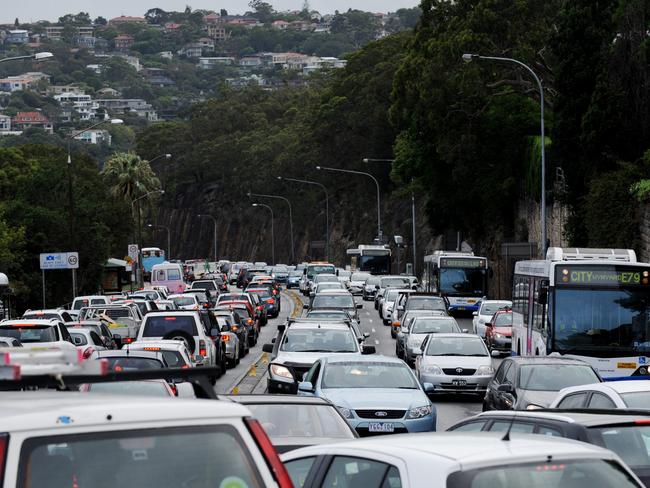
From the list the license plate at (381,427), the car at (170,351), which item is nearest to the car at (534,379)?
the license plate at (381,427)

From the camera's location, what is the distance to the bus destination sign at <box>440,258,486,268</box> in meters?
56.8

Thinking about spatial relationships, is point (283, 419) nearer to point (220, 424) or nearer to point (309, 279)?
point (220, 424)

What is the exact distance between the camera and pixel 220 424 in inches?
220

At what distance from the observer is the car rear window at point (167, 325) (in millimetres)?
30438

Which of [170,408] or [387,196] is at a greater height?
[170,408]

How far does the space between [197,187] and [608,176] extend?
130353 millimetres

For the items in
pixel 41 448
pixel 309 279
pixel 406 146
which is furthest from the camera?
pixel 309 279

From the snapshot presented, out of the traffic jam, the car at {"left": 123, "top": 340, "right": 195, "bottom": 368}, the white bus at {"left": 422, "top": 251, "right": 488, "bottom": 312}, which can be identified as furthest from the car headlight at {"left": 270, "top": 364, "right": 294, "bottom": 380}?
the white bus at {"left": 422, "top": 251, "right": 488, "bottom": 312}

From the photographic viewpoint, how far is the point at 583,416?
33.0 feet

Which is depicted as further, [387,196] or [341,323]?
[387,196]

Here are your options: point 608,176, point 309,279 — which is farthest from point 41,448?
point 309,279

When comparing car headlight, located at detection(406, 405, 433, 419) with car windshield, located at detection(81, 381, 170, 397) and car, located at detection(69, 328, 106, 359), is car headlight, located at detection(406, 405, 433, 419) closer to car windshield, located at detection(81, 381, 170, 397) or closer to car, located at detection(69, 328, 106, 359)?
car windshield, located at detection(81, 381, 170, 397)

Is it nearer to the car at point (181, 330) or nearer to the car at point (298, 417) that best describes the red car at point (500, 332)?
the car at point (181, 330)

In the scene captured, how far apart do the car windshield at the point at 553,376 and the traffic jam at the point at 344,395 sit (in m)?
0.02
